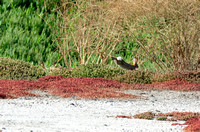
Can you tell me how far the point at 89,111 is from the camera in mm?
6406

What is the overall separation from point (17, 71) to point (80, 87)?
247cm

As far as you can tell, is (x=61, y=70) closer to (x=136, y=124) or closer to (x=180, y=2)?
(x=180, y=2)

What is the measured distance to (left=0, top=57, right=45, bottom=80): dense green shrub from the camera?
10609 millimetres

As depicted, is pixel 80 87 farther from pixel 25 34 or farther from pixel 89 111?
pixel 25 34

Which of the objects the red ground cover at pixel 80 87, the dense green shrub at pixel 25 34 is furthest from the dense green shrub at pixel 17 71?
the dense green shrub at pixel 25 34

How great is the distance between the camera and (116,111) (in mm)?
6445

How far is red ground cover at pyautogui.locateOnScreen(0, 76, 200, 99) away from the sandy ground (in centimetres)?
36

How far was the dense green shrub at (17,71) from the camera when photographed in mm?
10609

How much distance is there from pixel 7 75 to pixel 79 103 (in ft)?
12.8

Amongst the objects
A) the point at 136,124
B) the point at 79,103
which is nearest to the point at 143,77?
the point at 79,103

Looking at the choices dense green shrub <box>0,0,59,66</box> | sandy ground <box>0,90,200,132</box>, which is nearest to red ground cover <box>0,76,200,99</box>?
sandy ground <box>0,90,200,132</box>

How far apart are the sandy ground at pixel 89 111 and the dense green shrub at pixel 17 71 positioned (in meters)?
2.69

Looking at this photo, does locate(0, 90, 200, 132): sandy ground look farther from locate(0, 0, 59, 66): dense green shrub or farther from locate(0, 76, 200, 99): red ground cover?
locate(0, 0, 59, 66): dense green shrub

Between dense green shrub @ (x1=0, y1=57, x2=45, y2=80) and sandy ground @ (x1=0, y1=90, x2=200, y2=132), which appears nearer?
sandy ground @ (x1=0, y1=90, x2=200, y2=132)
